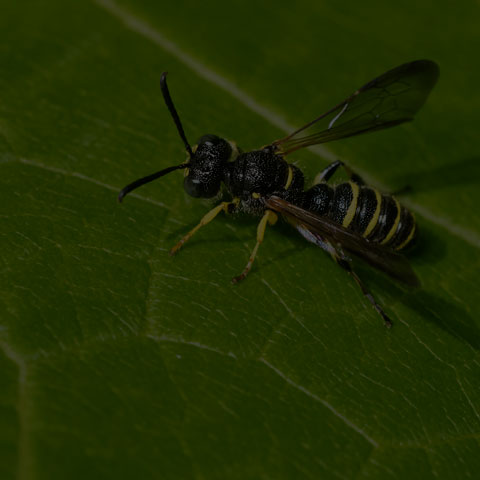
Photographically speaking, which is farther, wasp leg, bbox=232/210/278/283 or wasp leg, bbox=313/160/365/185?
wasp leg, bbox=313/160/365/185

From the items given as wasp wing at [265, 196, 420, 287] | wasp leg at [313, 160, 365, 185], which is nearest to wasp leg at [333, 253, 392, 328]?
wasp wing at [265, 196, 420, 287]

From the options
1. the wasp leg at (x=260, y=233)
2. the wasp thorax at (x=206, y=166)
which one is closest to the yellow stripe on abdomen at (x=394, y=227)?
the wasp leg at (x=260, y=233)

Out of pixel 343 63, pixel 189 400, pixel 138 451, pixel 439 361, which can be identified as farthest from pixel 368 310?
pixel 343 63

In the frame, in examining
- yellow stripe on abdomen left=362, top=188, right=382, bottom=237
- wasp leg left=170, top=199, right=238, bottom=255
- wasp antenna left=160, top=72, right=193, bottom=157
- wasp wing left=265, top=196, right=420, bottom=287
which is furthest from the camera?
yellow stripe on abdomen left=362, top=188, right=382, bottom=237

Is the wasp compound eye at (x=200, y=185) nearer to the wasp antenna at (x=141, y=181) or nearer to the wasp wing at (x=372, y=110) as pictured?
the wasp antenna at (x=141, y=181)

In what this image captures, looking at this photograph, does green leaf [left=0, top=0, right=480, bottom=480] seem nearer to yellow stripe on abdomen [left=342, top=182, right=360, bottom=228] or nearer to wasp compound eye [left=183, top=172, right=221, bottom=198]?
wasp compound eye [left=183, top=172, right=221, bottom=198]

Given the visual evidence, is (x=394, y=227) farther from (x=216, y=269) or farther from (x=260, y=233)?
(x=216, y=269)
